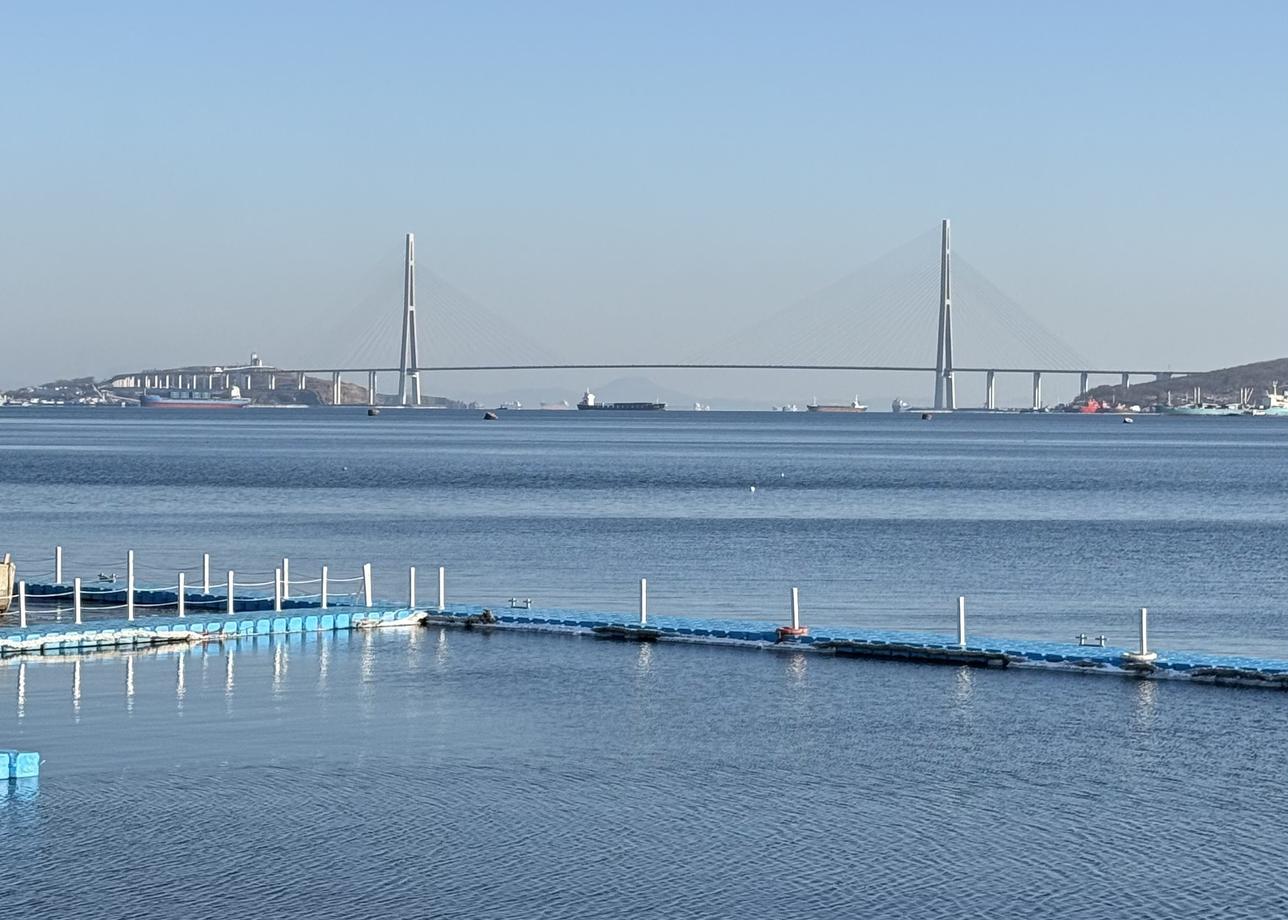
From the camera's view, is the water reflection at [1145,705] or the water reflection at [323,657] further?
the water reflection at [323,657]

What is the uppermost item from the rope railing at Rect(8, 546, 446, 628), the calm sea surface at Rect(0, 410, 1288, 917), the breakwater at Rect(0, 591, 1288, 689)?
the rope railing at Rect(8, 546, 446, 628)

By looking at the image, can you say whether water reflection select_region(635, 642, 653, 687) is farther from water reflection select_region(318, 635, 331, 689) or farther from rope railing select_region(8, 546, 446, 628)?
rope railing select_region(8, 546, 446, 628)

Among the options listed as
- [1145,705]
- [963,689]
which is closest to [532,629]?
[963,689]

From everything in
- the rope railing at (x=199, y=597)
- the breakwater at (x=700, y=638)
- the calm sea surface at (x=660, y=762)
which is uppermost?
the rope railing at (x=199, y=597)

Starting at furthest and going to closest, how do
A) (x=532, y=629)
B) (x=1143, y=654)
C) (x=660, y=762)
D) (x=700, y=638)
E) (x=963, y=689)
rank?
1. (x=532, y=629)
2. (x=700, y=638)
3. (x=1143, y=654)
4. (x=963, y=689)
5. (x=660, y=762)

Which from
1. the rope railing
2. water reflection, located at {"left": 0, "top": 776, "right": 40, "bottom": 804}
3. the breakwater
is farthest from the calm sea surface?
the rope railing

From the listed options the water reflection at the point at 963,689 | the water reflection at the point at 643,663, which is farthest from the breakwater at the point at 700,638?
the water reflection at the point at 643,663

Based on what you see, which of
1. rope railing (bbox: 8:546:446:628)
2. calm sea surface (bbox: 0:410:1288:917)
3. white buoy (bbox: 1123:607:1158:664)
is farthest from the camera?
rope railing (bbox: 8:546:446:628)

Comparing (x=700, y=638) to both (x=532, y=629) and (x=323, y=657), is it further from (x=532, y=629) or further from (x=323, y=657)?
(x=323, y=657)

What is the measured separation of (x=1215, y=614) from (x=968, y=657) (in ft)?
38.8

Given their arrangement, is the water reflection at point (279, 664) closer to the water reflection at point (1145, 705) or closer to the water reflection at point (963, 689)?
the water reflection at point (963, 689)

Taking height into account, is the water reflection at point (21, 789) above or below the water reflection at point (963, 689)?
below

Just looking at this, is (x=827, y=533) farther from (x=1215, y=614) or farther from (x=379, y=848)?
(x=379, y=848)

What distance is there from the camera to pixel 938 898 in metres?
16.2
